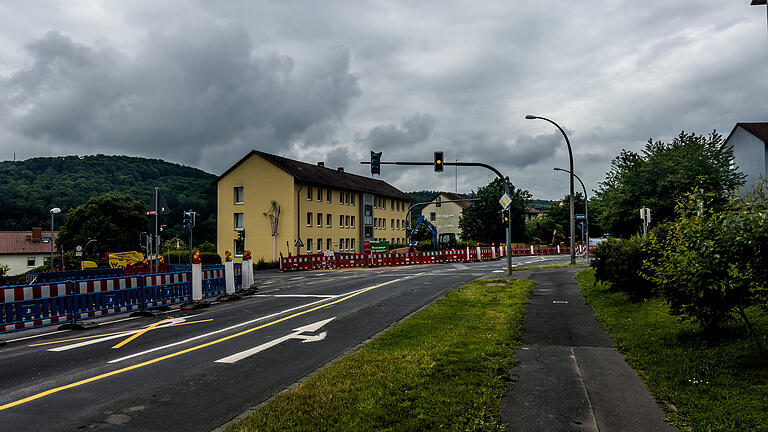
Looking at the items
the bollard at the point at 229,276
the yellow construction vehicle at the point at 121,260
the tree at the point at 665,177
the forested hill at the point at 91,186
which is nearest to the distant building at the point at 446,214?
the forested hill at the point at 91,186

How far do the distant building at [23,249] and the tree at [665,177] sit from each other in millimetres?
83444

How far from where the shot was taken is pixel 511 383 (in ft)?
19.1

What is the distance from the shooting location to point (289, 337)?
9367 mm

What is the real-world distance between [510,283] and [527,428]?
14.0 metres

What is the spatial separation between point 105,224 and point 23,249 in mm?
24864

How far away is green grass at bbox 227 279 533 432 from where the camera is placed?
15.0 feet

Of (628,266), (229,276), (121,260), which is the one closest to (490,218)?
(121,260)

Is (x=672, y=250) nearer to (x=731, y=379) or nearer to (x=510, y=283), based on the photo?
(x=731, y=379)

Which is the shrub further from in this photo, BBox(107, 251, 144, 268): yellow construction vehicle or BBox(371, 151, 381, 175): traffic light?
BBox(107, 251, 144, 268): yellow construction vehicle

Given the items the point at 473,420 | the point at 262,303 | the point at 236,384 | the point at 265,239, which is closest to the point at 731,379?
the point at 473,420

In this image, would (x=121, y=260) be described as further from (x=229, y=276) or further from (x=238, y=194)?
(x=238, y=194)

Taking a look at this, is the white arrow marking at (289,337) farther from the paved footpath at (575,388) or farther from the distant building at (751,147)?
the distant building at (751,147)

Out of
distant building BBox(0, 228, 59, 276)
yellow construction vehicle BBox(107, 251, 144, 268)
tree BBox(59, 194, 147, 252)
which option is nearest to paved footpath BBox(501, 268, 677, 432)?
yellow construction vehicle BBox(107, 251, 144, 268)

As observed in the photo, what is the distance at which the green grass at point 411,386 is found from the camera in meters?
4.59
